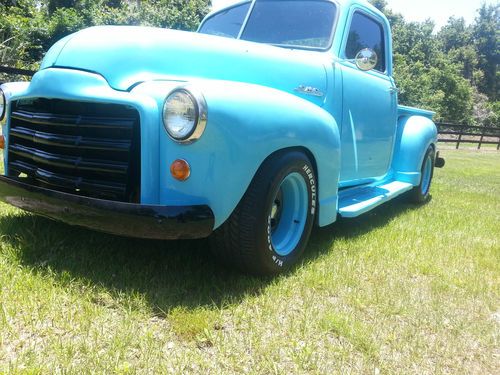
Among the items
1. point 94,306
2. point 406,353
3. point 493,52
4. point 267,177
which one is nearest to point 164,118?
point 267,177

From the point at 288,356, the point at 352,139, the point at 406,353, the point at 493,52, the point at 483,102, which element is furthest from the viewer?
the point at 493,52

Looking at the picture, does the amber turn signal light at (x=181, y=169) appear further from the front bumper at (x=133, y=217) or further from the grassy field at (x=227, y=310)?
the grassy field at (x=227, y=310)

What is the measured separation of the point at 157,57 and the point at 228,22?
1.63 meters

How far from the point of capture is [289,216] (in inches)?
116

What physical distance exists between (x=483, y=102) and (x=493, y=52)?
8506 millimetres

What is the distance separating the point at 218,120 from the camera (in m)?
2.20

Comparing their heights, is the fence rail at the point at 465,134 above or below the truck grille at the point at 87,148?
below

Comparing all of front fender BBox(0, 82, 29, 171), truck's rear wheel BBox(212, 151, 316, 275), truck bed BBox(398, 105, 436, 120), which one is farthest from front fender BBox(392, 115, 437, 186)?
front fender BBox(0, 82, 29, 171)

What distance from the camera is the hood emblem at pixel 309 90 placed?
3.11m

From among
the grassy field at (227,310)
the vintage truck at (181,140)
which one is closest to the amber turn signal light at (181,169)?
the vintage truck at (181,140)

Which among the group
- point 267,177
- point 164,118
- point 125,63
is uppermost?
point 125,63

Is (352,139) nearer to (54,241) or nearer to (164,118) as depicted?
(164,118)

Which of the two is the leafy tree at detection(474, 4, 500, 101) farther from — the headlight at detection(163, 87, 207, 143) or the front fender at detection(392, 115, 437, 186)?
the headlight at detection(163, 87, 207, 143)

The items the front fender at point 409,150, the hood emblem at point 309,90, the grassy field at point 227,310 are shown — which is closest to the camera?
the grassy field at point 227,310
